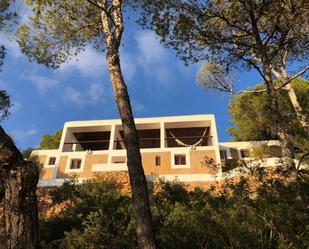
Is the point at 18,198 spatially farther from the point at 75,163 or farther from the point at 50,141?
the point at 50,141

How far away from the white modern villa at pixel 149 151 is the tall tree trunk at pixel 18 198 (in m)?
13.4

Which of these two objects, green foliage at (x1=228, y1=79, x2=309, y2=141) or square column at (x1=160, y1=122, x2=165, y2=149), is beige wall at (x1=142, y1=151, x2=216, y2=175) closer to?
square column at (x1=160, y1=122, x2=165, y2=149)

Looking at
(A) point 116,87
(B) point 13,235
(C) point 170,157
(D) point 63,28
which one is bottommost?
(B) point 13,235

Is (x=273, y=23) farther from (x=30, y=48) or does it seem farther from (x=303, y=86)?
(x=303, y=86)

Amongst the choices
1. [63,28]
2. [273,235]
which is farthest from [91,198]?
[273,235]

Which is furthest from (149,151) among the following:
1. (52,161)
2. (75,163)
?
(52,161)

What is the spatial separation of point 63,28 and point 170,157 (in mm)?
11710

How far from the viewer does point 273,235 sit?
5422 mm

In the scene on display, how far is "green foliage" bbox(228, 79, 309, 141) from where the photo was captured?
19530mm

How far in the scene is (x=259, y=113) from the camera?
2144 centimetres

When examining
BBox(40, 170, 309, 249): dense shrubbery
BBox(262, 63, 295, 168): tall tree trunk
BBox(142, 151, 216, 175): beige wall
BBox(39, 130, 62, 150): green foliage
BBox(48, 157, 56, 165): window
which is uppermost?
BBox(39, 130, 62, 150): green foliage

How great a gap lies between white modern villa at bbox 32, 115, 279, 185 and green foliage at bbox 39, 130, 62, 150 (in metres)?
3.51

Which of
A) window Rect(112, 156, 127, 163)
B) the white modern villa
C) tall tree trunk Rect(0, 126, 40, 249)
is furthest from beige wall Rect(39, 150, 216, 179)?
tall tree trunk Rect(0, 126, 40, 249)

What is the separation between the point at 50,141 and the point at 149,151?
11.8 m
